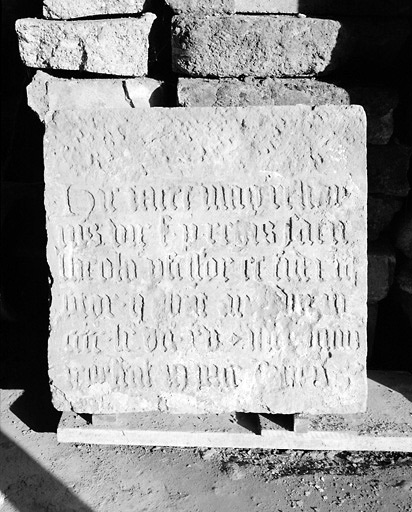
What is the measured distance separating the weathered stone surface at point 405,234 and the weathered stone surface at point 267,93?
1.72ft

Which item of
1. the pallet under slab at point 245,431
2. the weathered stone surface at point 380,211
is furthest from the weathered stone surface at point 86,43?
the pallet under slab at point 245,431

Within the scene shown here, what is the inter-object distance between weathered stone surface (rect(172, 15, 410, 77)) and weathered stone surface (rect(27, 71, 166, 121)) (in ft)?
0.68

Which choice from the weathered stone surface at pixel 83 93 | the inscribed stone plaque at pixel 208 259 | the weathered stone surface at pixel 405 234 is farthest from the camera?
the weathered stone surface at pixel 405 234

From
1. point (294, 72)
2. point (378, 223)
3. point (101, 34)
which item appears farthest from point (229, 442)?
point (101, 34)

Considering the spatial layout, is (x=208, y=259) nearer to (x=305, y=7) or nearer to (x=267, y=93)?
(x=267, y=93)

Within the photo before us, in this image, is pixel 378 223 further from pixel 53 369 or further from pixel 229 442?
pixel 53 369

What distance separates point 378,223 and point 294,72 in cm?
76

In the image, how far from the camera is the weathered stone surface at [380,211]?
297cm

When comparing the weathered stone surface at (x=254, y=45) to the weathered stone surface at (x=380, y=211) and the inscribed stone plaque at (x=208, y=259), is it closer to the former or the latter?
the inscribed stone plaque at (x=208, y=259)

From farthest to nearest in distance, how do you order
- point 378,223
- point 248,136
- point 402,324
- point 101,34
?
point 402,324, point 378,223, point 101,34, point 248,136

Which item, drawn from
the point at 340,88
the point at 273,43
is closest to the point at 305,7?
the point at 273,43

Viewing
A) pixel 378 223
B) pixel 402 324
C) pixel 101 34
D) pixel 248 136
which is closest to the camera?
pixel 248 136

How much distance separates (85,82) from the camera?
2797 millimetres

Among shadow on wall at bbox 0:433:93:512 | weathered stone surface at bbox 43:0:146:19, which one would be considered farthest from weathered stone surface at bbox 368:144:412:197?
shadow on wall at bbox 0:433:93:512
